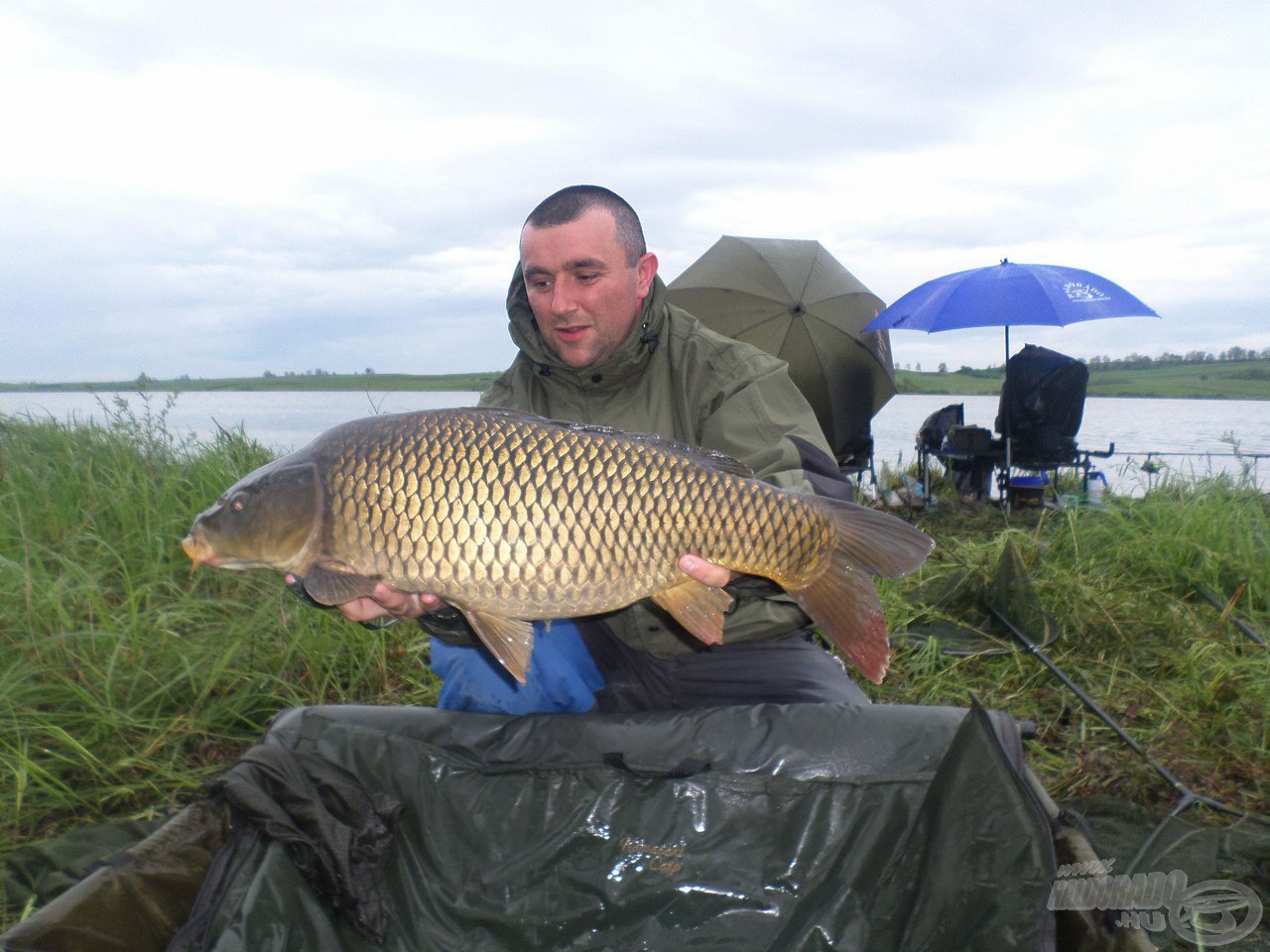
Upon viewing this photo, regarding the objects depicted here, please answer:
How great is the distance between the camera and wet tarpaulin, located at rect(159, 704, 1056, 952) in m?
1.45

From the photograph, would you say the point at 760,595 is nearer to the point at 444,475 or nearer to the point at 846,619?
the point at 846,619

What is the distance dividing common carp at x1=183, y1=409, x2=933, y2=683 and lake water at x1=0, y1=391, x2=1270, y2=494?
7.9 inches

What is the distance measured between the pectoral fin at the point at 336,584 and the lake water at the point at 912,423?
319 mm

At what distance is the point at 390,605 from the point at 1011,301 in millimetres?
4597

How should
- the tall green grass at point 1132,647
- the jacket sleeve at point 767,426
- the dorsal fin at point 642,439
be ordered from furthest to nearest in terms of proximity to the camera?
the tall green grass at point 1132,647
the jacket sleeve at point 767,426
the dorsal fin at point 642,439

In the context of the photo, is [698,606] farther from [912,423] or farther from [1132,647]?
[912,423]

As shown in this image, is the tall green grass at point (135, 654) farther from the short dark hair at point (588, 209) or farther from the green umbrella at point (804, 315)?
the green umbrella at point (804, 315)

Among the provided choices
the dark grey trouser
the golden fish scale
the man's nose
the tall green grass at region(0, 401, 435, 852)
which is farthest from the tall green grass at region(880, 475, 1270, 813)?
the tall green grass at region(0, 401, 435, 852)

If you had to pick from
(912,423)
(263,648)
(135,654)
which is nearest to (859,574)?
(263,648)

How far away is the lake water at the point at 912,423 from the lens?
3936 millimetres

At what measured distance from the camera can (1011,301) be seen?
17.5ft

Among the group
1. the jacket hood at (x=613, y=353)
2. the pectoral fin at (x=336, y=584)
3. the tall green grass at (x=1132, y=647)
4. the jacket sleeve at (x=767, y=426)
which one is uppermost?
the jacket hood at (x=613, y=353)

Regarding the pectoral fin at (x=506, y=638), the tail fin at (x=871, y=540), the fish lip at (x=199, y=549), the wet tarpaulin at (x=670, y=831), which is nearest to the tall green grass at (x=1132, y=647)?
→ the wet tarpaulin at (x=670, y=831)

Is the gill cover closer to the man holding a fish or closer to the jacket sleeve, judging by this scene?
the man holding a fish
